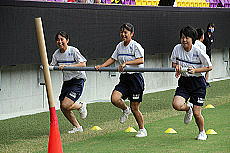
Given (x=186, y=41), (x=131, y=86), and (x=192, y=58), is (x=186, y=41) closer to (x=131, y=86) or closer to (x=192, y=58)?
(x=192, y=58)

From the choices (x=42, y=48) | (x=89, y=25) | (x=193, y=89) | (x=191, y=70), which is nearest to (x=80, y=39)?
(x=89, y=25)

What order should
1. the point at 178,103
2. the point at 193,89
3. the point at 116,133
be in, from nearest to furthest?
the point at 178,103
the point at 193,89
the point at 116,133

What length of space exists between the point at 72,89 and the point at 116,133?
109 cm

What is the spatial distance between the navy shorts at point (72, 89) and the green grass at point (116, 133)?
2.13ft

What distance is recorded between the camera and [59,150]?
27.4 feet

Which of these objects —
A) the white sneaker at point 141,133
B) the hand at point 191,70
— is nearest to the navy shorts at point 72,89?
the white sneaker at point 141,133

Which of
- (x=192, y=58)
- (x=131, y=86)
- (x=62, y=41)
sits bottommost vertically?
(x=131, y=86)

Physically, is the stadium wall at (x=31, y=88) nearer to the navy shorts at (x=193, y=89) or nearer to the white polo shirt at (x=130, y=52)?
the white polo shirt at (x=130, y=52)

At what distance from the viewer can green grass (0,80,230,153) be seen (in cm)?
1066

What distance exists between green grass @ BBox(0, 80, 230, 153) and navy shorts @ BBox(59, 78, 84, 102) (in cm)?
65

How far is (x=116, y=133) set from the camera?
12320 mm

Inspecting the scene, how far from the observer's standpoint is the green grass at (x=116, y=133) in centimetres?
1066

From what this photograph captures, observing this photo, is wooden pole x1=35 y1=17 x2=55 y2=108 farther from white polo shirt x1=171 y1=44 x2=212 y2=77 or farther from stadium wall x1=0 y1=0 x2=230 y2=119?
stadium wall x1=0 y1=0 x2=230 y2=119

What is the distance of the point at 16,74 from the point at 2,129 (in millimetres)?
2698
